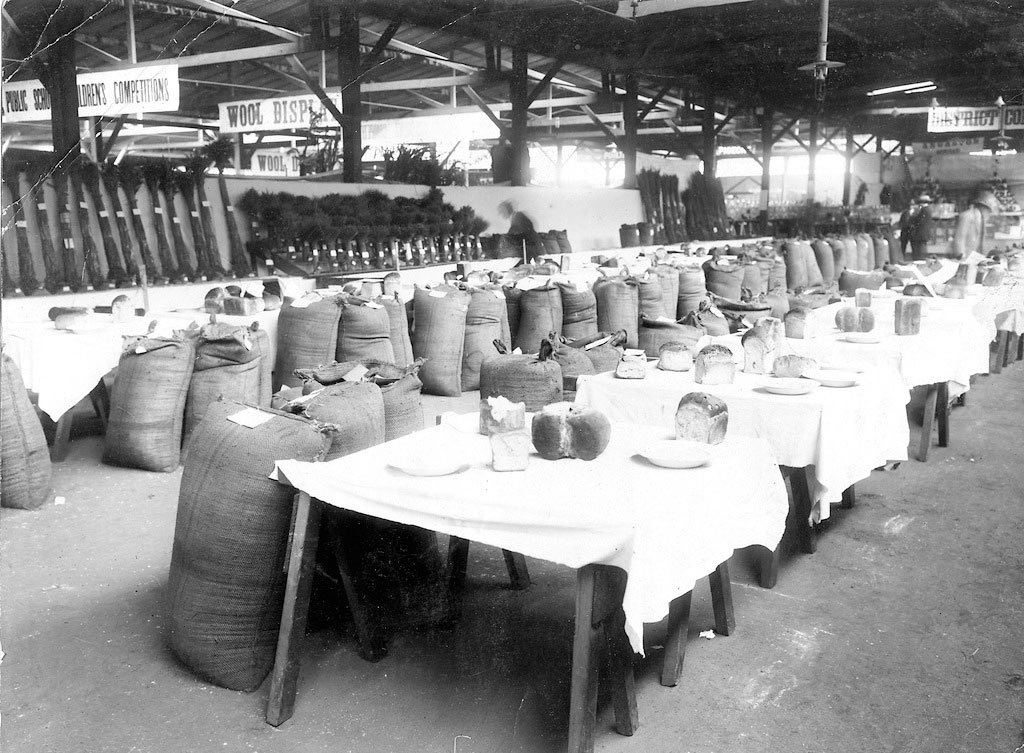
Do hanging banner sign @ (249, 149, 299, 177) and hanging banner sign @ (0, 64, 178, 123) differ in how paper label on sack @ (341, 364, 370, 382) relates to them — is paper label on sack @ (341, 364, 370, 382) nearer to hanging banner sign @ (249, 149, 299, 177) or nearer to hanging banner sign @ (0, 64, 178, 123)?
hanging banner sign @ (0, 64, 178, 123)

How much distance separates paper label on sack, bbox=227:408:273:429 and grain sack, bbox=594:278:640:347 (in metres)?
4.58

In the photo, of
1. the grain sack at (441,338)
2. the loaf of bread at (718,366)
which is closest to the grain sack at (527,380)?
the loaf of bread at (718,366)

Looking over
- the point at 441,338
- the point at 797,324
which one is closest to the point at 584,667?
the point at 797,324

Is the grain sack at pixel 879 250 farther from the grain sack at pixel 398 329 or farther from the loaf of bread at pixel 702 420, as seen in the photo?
the loaf of bread at pixel 702 420

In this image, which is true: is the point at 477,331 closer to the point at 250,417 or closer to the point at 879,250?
the point at 250,417

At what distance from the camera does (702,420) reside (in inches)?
95.5

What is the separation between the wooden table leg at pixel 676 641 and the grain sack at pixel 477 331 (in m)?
3.94

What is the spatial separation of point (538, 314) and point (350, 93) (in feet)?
12.2

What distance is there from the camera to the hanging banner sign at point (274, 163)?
16.6m

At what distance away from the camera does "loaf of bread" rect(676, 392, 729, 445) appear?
7.96 feet

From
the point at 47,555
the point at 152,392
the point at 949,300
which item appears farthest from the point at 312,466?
the point at 949,300

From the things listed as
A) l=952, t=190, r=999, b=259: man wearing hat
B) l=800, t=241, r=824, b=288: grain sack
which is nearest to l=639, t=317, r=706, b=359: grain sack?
l=800, t=241, r=824, b=288: grain sack

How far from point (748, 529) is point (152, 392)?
2976 mm

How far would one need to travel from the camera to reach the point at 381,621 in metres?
2.60
